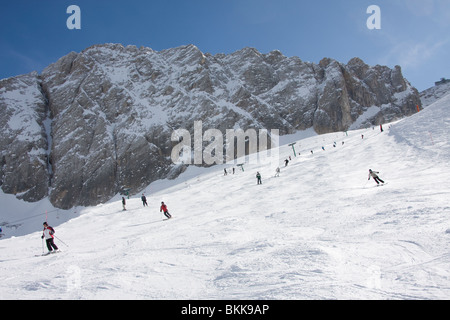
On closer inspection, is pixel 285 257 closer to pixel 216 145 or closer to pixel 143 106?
pixel 216 145

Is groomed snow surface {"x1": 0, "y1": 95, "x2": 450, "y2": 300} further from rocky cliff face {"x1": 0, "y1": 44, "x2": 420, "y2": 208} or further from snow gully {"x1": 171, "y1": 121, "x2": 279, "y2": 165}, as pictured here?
rocky cliff face {"x1": 0, "y1": 44, "x2": 420, "y2": 208}

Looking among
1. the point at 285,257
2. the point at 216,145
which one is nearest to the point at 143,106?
the point at 216,145

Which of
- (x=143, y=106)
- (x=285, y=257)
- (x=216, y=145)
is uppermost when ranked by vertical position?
(x=143, y=106)

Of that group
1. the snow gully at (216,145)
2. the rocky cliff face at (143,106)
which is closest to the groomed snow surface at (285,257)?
the snow gully at (216,145)

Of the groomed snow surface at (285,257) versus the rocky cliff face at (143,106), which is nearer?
the groomed snow surface at (285,257)

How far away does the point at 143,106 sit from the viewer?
281 ft

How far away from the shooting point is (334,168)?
2212 centimetres

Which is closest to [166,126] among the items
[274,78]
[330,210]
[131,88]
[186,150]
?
[186,150]

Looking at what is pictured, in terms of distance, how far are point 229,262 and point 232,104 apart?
85.0m

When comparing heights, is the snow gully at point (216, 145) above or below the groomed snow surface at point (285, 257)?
above

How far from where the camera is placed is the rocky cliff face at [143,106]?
72250 millimetres

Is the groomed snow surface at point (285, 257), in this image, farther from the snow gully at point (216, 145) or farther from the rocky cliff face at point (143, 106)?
the rocky cliff face at point (143, 106)

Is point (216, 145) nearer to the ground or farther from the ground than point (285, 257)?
farther from the ground

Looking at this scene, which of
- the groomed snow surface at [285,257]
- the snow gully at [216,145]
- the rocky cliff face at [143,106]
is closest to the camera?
the groomed snow surface at [285,257]
